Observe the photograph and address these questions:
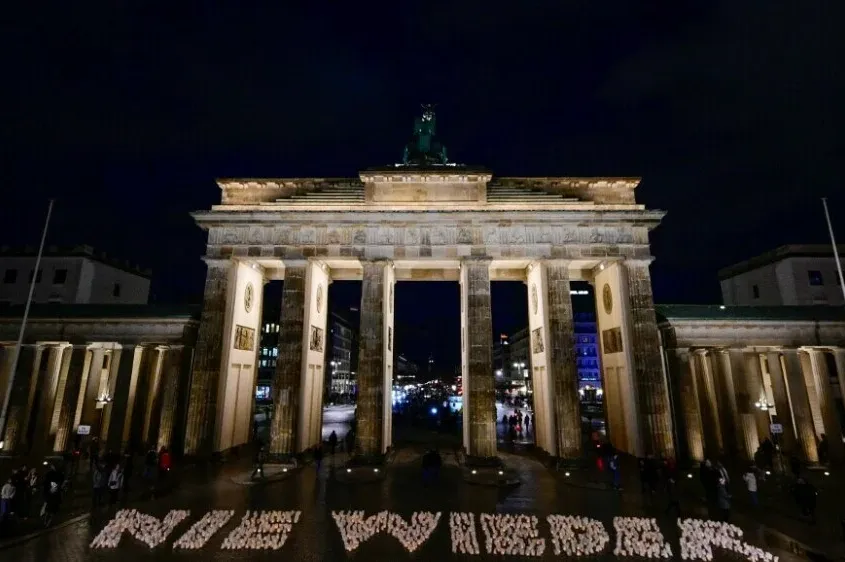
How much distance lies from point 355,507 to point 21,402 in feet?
78.2

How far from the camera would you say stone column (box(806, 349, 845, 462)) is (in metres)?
22.9

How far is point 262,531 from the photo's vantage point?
40.8 ft

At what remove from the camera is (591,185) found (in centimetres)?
2570

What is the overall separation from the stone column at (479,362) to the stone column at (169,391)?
1647 cm

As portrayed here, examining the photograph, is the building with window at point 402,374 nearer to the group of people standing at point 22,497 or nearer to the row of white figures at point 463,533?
the row of white figures at point 463,533

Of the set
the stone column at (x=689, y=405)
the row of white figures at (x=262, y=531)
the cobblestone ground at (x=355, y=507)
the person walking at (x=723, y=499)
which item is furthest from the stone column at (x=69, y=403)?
the stone column at (x=689, y=405)

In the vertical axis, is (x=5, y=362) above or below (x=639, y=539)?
above

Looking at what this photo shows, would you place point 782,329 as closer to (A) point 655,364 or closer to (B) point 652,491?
(A) point 655,364

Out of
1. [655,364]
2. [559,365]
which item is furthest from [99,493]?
[655,364]

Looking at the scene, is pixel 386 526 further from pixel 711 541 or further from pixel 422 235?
pixel 422 235

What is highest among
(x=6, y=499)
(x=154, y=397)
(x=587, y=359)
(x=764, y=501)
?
(x=587, y=359)

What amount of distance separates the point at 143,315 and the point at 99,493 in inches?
555

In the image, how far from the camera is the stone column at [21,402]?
79.8 ft

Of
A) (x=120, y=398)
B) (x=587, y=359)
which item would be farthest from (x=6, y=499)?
(x=587, y=359)
